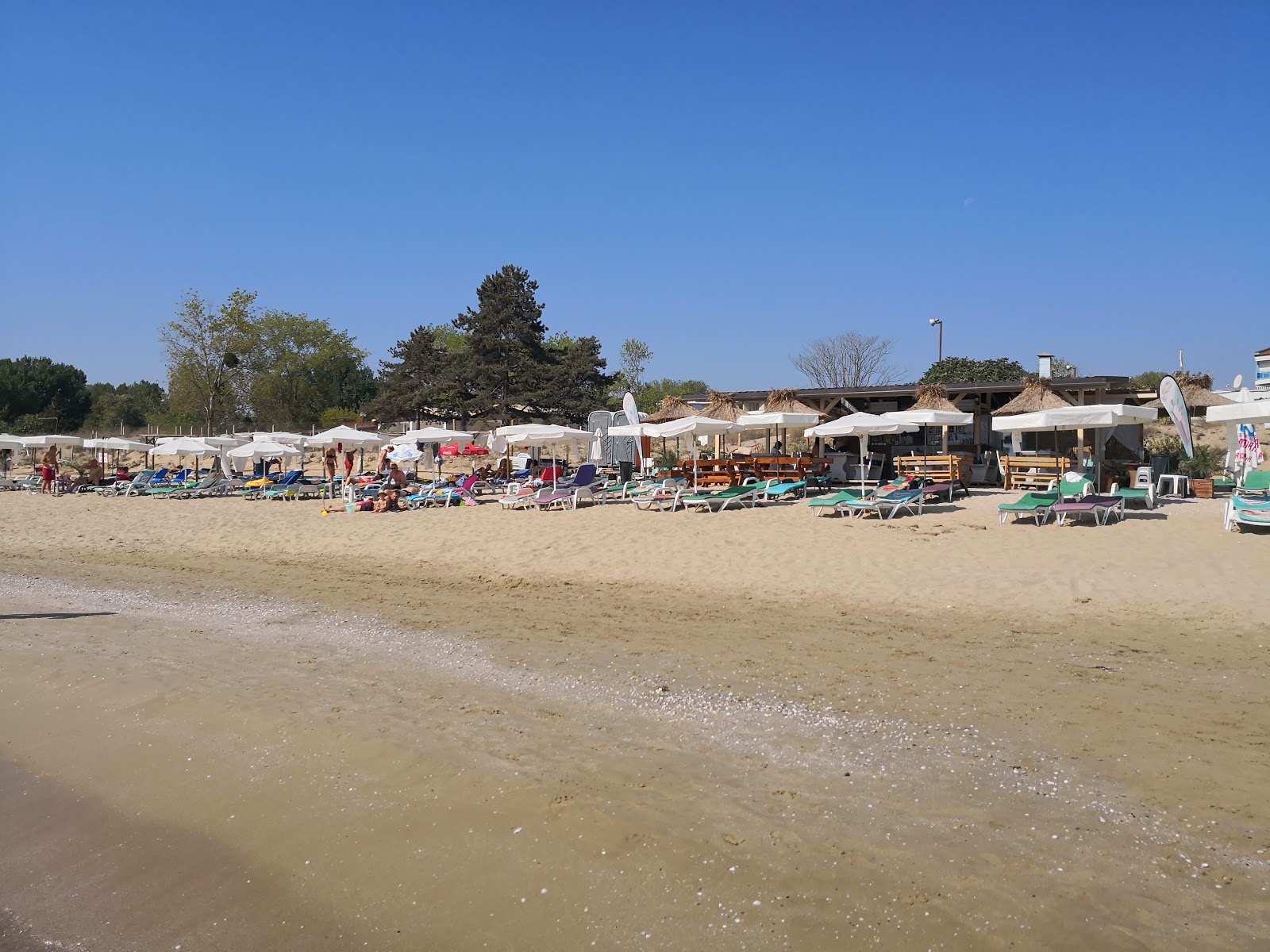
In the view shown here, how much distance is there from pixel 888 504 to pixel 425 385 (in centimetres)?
2657

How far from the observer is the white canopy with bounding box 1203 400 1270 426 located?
421 inches

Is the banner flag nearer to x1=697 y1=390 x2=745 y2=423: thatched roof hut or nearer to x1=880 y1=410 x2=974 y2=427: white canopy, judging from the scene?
x1=880 y1=410 x2=974 y2=427: white canopy

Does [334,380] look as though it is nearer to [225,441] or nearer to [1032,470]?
[225,441]

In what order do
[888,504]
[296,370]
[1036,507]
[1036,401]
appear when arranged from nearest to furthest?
1. [1036,507]
2. [888,504]
3. [1036,401]
4. [296,370]

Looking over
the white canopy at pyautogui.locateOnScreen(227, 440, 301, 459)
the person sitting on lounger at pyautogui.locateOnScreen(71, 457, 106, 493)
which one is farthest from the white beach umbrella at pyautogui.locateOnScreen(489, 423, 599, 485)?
the person sitting on lounger at pyautogui.locateOnScreen(71, 457, 106, 493)

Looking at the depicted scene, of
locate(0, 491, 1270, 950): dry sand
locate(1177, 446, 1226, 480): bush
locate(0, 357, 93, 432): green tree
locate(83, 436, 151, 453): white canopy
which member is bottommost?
locate(0, 491, 1270, 950): dry sand

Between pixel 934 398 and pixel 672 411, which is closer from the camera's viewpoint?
pixel 934 398

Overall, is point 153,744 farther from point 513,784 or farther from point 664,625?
point 664,625

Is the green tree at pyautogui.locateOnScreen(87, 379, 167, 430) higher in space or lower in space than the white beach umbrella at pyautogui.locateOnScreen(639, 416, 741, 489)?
higher

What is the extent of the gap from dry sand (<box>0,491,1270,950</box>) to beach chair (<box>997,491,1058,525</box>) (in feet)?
8.14

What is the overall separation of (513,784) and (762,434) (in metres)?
27.9

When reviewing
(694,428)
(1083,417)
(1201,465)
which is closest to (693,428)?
(694,428)

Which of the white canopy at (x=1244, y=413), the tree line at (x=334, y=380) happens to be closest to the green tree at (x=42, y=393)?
the tree line at (x=334, y=380)

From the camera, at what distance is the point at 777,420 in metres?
17.2
